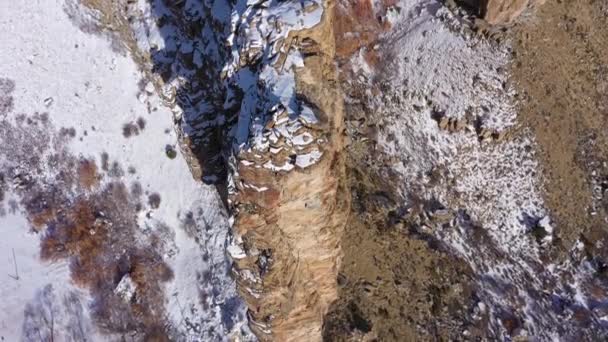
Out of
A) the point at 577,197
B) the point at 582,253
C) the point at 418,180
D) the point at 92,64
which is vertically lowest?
the point at 582,253

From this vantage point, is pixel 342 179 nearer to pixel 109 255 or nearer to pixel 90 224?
pixel 109 255

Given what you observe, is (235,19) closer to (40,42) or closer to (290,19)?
(290,19)

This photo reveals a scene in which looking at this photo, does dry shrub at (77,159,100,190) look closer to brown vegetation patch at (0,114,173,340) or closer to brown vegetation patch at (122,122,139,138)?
brown vegetation patch at (0,114,173,340)

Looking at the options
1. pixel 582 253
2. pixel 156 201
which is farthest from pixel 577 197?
pixel 156 201

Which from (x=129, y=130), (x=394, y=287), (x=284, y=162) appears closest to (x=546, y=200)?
(x=394, y=287)

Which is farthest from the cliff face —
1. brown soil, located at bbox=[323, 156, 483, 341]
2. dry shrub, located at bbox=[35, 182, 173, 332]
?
dry shrub, located at bbox=[35, 182, 173, 332]
